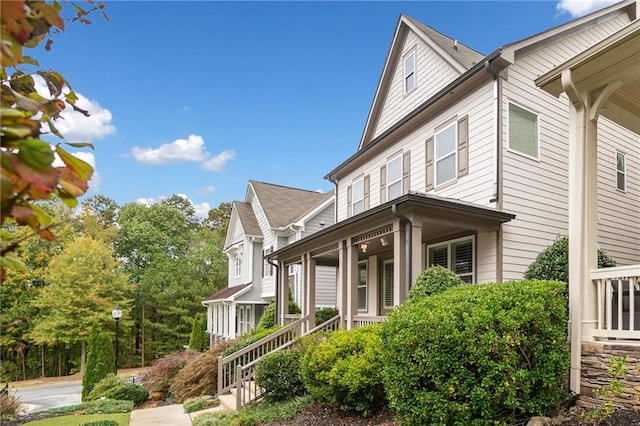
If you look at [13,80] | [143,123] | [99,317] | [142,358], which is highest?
[143,123]

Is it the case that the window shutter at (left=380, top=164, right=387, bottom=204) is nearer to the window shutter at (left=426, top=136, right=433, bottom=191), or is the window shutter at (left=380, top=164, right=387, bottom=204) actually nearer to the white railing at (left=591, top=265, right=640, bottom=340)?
the window shutter at (left=426, top=136, right=433, bottom=191)

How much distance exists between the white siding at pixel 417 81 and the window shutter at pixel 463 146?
1795 millimetres

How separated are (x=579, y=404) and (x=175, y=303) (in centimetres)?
2757

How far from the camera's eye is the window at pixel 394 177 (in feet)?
39.5

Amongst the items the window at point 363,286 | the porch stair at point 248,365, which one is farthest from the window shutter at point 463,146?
the window at point 363,286

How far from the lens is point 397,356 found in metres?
5.02

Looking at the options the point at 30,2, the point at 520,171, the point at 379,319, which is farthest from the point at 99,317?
the point at 30,2

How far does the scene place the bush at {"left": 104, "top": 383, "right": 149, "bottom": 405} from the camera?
42.9ft

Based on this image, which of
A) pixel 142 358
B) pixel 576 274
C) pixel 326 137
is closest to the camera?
pixel 576 274

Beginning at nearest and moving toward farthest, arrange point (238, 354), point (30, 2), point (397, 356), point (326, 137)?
point (30, 2)
point (397, 356)
point (238, 354)
point (326, 137)

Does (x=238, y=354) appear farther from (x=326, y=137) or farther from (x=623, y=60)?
(x=326, y=137)

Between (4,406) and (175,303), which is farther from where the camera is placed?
(175,303)

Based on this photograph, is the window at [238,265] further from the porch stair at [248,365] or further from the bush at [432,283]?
the bush at [432,283]

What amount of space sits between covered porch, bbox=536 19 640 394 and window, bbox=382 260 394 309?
24.0 ft
